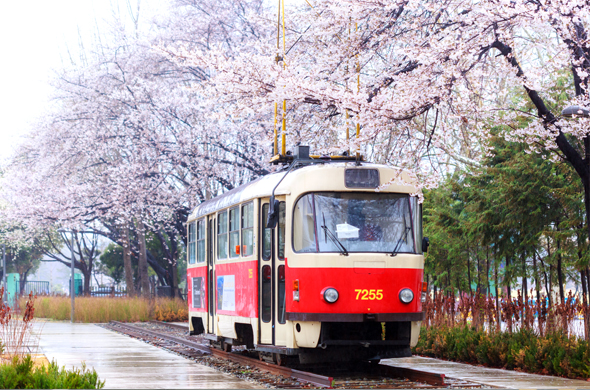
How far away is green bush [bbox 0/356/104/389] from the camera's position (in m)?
9.16

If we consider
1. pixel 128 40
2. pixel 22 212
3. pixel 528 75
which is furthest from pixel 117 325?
pixel 528 75

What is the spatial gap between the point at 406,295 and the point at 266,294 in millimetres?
2108

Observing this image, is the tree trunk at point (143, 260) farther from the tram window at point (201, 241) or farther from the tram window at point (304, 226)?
the tram window at point (304, 226)

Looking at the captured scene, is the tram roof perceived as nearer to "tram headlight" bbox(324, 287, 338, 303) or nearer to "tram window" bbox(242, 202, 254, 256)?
"tram window" bbox(242, 202, 254, 256)

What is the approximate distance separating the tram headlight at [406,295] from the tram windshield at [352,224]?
0.56 meters

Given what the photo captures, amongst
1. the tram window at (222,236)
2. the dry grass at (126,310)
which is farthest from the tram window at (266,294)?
the dry grass at (126,310)

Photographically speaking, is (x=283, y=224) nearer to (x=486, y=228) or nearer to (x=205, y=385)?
(x=205, y=385)

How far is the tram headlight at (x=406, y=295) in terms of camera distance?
11.1m

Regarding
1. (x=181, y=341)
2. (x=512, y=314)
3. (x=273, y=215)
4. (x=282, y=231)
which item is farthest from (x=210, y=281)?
(x=512, y=314)

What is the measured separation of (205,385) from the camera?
1043 cm

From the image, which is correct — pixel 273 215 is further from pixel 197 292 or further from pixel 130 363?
pixel 197 292

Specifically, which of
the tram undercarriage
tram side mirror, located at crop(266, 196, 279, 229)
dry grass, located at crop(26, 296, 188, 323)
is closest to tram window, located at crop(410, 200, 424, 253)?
the tram undercarriage

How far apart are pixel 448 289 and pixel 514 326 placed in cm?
→ 661

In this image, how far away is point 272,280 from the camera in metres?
11.7
